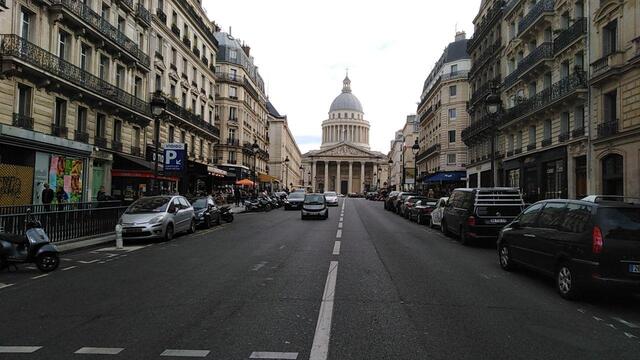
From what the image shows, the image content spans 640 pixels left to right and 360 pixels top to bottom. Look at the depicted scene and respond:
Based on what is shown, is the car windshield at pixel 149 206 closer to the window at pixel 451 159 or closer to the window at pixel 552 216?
the window at pixel 552 216

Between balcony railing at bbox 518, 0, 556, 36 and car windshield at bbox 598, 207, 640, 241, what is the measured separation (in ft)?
81.1

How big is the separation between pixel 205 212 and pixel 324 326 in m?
15.6

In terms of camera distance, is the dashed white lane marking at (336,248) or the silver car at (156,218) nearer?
the dashed white lane marking at (336,248)

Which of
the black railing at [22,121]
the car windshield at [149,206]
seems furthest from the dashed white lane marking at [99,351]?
the black railing at [22,121]

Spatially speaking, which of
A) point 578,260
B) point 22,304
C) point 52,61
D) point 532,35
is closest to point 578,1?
point 532,35

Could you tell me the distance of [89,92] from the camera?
23984mm

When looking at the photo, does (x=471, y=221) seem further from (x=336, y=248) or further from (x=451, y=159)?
(x=451, y=159)

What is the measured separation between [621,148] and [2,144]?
84.1 feet

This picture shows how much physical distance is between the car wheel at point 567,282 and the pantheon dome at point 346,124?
15000 centimetres

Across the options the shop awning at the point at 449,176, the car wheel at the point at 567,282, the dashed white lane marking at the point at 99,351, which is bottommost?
the dashed white lane marking at the point at 99,351

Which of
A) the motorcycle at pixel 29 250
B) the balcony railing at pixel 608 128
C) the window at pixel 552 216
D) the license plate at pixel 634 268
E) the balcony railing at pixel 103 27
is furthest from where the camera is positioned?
the balcony railing at pixel 103 27

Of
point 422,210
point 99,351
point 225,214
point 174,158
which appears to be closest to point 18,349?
point 99,351

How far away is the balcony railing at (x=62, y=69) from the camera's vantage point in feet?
61.2

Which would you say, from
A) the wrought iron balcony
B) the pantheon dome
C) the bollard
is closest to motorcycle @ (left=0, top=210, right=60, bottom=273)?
the bollard
